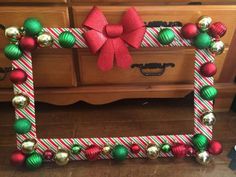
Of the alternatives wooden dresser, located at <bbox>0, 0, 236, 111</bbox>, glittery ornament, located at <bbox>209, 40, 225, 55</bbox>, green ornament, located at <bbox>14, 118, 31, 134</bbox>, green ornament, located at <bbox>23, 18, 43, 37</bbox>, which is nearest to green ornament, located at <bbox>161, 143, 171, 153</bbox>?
wooden dresser, located at <bbox>0, 0, 236, 111</bbox>

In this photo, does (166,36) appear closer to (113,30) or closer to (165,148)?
(113,30)

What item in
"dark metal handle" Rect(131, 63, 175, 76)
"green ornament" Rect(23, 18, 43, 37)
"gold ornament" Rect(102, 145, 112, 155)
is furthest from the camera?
"dark metal handle" Rect(131, 63, 175, 76)

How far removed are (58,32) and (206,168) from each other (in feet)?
2.26

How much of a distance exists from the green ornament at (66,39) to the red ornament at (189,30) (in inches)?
14.1

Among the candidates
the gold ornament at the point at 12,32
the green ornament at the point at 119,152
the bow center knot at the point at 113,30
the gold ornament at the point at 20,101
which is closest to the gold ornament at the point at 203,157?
the green ornament at the point at 119,152

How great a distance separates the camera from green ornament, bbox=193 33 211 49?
92 cm

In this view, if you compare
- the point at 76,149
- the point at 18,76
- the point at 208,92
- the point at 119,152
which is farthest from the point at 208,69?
the point at 18,76

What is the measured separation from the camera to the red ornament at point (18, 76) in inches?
36.3

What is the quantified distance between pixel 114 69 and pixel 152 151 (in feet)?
1.11

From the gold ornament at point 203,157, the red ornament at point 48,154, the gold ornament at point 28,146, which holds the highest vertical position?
the gold ornament at point 28,146

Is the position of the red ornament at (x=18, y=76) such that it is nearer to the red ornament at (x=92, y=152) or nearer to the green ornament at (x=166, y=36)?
the red ornament at (x=92, y=152)

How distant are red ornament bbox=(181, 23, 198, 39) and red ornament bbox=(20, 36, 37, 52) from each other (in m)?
0.48

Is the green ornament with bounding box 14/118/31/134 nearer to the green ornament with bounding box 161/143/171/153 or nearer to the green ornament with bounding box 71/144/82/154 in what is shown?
the green ornament with bounding box 71/144/82/154

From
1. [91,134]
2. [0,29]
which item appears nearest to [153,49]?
[91,134]
